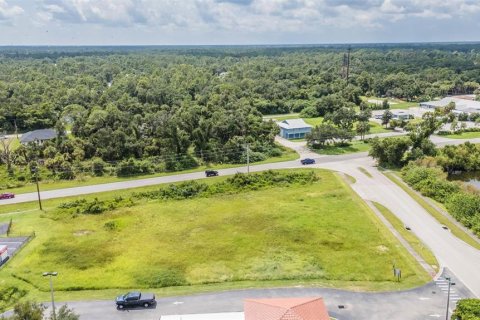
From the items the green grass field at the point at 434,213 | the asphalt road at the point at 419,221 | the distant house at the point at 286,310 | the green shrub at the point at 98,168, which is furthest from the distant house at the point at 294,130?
the distant house at the point at 286,310

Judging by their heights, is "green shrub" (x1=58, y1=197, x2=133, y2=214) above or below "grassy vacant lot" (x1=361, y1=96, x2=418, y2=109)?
below

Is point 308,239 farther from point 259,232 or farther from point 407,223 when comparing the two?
point 407,223

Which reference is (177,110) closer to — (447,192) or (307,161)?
(307,161)

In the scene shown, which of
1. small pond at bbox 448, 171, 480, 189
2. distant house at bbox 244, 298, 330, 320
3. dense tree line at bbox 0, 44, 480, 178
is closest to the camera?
distant house at bbox 244, 298, 330, 320

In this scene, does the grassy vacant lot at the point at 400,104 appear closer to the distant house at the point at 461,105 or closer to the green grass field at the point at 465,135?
the distant house at the point at 461,105

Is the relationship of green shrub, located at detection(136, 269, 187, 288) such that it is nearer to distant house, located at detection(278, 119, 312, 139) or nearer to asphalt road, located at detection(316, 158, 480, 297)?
asphalt road, located at detection(316, 158, 480, 297)

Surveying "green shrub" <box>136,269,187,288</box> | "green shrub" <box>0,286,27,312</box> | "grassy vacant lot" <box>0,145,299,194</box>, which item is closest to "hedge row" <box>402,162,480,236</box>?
"grassy vacant lot" <box>0,145,299,194</box>
